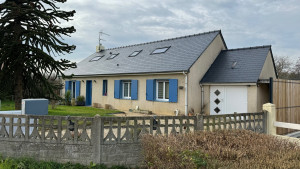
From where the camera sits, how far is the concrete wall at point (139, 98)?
557 inches

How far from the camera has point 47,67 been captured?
9320 millimetres

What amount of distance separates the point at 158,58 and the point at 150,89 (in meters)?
2.75

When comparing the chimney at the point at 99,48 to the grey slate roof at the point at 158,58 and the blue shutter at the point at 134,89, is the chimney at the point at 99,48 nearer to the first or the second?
the grey slate roof at the point at 158,58

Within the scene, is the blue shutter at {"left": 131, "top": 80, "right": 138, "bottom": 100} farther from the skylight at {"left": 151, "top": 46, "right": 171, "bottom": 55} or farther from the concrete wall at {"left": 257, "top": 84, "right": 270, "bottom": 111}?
the concrete wall at {"left": 257, "top": 84, "right": 270, "bottom": 111}

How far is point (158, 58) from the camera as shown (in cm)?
1692

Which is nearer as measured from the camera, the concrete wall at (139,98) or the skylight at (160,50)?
the concrete wall at (139,98)

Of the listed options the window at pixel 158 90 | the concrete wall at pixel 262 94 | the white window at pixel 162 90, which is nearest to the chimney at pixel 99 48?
the window at pixel 158 90

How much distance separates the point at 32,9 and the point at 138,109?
936 cm

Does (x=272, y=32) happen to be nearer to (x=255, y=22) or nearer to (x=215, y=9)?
(x=255, y=22)

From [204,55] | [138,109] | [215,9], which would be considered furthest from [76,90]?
[215,9]

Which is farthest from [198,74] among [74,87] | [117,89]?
[74,87]

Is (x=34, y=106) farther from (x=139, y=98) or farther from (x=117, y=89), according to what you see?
(x=117, y=89)

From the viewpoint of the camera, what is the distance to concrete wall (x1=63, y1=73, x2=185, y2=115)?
14148mm

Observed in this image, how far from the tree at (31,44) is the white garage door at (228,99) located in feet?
28.4
